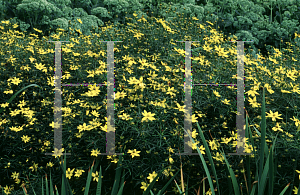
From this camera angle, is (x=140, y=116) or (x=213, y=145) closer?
(x=213, y=145)

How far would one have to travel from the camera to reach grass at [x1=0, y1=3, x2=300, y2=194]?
2.13 metres

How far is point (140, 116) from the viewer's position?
2256 mm

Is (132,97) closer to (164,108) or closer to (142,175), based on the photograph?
(164,108)

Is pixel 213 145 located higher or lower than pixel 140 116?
lower

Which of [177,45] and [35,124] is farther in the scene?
[177,45]

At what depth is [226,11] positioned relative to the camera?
568 cm

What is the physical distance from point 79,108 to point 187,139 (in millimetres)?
973

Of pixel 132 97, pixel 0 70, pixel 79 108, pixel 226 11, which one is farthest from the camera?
pixel 226 11

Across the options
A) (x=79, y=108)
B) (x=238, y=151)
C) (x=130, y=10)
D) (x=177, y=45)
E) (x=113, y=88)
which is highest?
(x=130, y=10)

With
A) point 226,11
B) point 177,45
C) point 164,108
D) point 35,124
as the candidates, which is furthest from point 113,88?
point 226,11

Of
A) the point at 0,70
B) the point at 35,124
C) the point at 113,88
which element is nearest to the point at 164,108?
the point at 113,88

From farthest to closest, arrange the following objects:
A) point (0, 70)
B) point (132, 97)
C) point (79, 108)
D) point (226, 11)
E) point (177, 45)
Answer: point (226, 11), point (177, 45), point (0, 70), point (79, 108), point (132, 97)

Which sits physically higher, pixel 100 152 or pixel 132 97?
pixel 132 97

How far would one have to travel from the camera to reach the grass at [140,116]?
213 cm
